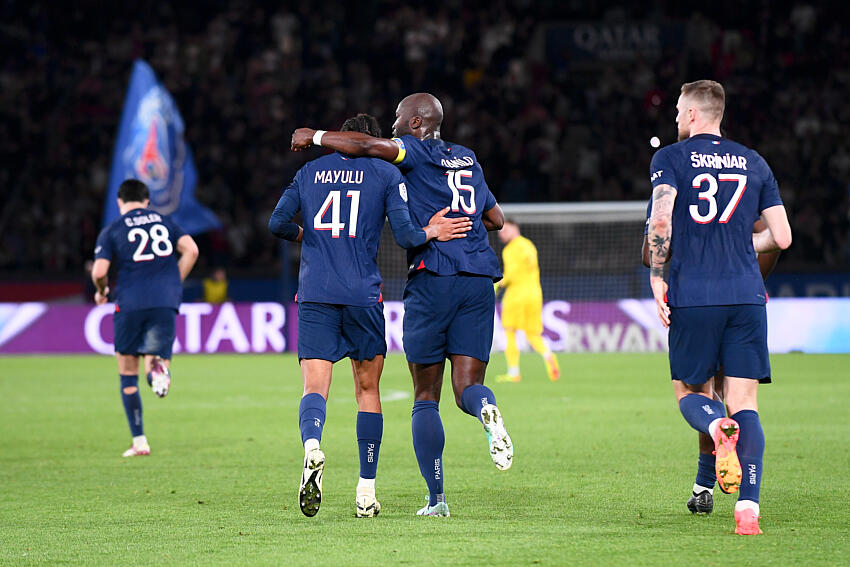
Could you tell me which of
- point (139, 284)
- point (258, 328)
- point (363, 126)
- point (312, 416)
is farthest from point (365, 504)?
point (258, 328)

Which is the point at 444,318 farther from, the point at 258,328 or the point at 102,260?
the point at 258,328

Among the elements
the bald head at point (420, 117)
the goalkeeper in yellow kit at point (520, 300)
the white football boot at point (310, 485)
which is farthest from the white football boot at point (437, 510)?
the goalkeeper in yellow kit at point (520, 300)

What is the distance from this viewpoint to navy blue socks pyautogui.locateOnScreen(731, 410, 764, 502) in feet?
18.1

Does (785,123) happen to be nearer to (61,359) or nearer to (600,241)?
(600,241)

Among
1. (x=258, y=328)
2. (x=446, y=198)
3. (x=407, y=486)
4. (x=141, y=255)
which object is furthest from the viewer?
(x=258, y=328)

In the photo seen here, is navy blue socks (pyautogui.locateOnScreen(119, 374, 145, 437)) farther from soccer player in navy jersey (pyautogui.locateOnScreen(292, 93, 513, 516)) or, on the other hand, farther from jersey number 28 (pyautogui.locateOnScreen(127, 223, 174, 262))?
soccer player in navy jersey (pyautogui.locateOnScreen(292, 93, 513, 516))

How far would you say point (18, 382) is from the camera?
16938mm

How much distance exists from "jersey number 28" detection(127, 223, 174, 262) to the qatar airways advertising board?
11.5m

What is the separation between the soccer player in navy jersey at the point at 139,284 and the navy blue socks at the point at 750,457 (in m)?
5.20

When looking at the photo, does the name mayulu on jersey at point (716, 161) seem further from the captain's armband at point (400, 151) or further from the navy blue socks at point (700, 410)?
the captain's armband at point (400, 151)

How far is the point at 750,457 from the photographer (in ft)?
18.2

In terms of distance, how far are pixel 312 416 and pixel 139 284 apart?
400 centimetres

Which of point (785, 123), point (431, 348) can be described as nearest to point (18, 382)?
point (431, 348)

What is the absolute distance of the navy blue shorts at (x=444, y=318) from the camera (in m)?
6.21
